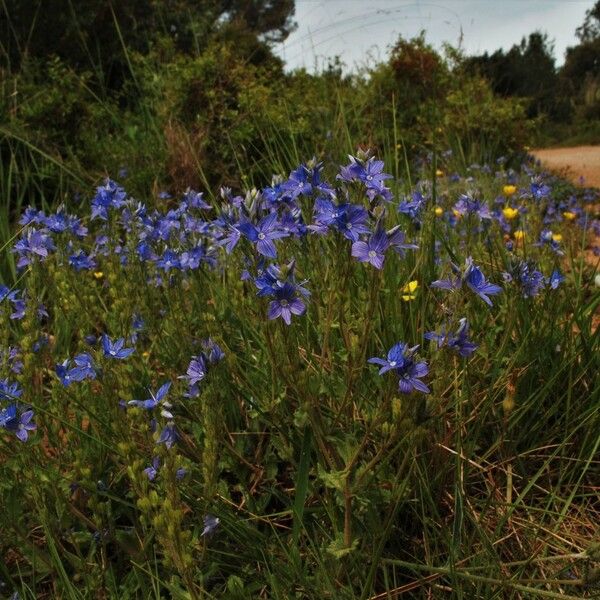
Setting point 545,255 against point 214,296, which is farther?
point 545,255

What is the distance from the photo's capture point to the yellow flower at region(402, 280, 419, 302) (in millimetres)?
2516

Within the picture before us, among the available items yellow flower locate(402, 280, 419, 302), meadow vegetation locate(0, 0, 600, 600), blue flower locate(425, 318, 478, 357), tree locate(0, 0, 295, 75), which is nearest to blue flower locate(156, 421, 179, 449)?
meadow vegetation locate(0, 0, 600, 600)

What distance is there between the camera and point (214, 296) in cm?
310

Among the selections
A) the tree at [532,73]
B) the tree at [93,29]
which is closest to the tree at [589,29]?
the tree at [532,73]

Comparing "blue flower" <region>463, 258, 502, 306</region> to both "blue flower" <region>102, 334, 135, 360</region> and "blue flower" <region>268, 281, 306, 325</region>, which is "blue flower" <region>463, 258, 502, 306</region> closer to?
"blue flower" <region>268, 281, 306, 325</region>

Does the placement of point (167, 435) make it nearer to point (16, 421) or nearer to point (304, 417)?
point (304, 417)

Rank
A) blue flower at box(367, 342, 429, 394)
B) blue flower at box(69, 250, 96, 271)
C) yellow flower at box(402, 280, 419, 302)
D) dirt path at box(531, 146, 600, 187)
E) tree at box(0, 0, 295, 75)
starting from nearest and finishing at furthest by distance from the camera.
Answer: blue flower at box(367, 342, 429, 394), yellow flower at box(402, 280, 419, 302), blue flower at box(69, 250, 96, 271), tree at box(0, 0, 295, 75), dirt path at box(531, 146, 600, 187)

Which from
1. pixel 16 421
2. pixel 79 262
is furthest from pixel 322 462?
pixel 79 262

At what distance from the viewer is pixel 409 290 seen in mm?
2492

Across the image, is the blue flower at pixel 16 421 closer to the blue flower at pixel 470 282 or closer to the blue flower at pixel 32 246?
the blue flower at pixel 32 246

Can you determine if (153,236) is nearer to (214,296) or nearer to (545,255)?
(214,296)

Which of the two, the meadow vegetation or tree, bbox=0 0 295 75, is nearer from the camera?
the meadow vegetation

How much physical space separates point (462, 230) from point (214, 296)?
1.78 meters

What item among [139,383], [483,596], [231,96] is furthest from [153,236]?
[231,96]
